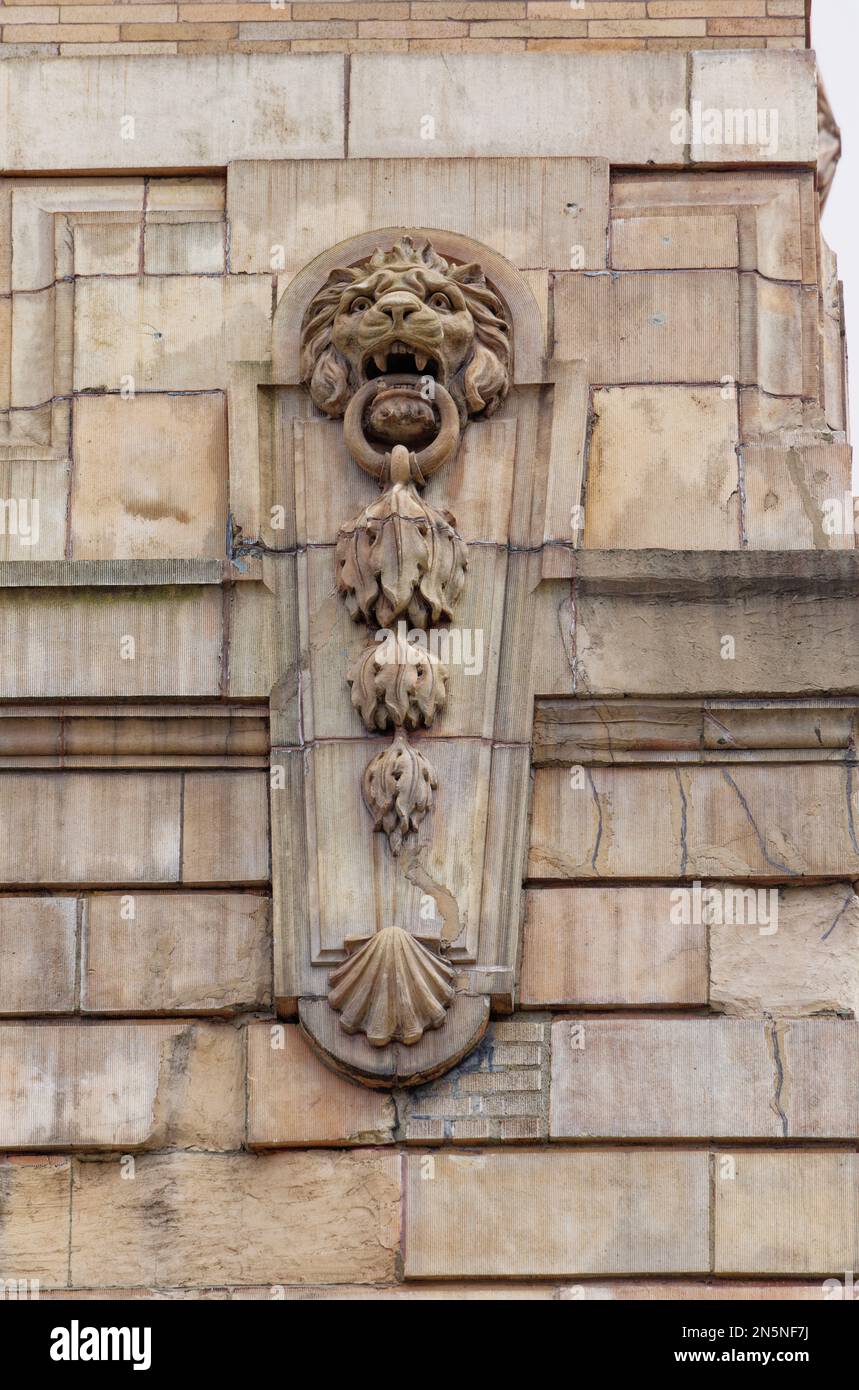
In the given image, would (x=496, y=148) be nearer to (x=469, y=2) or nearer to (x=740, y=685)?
(x=469, y=2)

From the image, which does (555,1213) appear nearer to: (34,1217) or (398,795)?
(398,795)

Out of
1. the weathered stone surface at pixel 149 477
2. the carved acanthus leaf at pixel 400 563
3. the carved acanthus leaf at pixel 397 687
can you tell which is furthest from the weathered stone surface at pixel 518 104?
the carved acanthus leaf at pixel 397 687

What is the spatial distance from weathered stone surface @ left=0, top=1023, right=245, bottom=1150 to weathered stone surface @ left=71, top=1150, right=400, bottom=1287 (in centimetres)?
12

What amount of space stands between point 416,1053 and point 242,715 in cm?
167

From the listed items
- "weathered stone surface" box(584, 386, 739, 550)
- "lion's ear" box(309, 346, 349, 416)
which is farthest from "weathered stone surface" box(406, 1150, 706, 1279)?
"lion's ear" box(309, 346, 349, 416)

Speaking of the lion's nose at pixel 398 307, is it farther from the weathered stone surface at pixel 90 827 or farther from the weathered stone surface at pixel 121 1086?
the weathered stone surface at pixel 121 1086

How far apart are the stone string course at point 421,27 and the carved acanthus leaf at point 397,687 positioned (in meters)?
3.26

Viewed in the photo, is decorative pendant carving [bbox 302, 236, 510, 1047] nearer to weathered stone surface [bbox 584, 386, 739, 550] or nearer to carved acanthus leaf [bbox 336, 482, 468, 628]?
carved acanthus leaf [bbox 336, 482, 468, 628]

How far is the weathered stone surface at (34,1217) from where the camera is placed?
11.6m

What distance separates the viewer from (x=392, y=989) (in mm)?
11648

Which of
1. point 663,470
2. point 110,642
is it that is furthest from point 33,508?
point 663,470

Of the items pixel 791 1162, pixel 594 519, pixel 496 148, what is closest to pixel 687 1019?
pixel 791 1162

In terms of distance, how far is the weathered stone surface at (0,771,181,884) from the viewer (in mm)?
12219

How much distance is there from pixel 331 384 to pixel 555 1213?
3.68 meters
